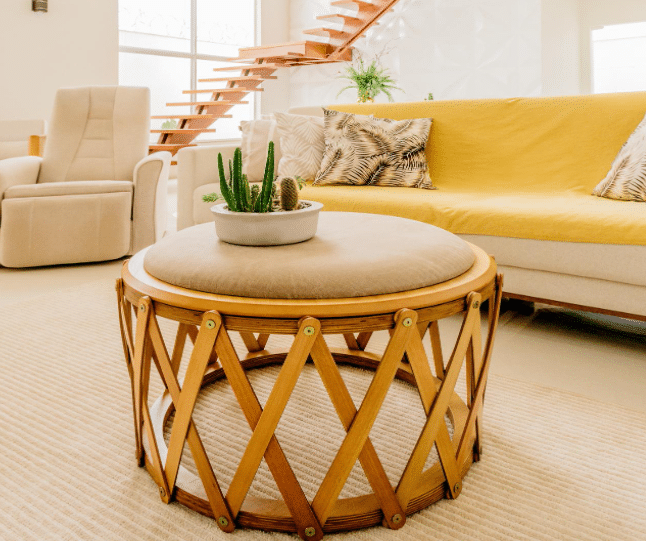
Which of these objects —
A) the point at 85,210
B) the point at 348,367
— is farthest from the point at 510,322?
the point at 85,210

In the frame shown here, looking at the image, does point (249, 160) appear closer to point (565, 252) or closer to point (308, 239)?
point (565, 252)

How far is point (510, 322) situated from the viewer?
2.26 metres

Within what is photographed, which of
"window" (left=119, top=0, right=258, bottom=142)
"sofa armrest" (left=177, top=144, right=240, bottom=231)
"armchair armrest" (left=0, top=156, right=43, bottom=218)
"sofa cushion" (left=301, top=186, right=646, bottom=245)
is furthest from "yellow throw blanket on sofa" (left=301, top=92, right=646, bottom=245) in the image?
"window" (left=119, top=0, right=258, bottom=142)

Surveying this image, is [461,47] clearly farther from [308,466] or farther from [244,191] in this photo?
[308,466]

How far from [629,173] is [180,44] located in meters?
6.15

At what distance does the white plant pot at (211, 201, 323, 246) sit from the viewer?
118 centimetres

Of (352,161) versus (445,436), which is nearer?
(445,436)

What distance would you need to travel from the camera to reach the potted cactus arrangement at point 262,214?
3.87 feet

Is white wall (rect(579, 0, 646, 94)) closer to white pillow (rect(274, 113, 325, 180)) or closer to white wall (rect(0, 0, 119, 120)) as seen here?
white pillow (rect(274, 113, 325, 180))

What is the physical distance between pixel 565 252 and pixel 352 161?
1235mm

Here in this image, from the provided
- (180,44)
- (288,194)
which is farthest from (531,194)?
(180,44)

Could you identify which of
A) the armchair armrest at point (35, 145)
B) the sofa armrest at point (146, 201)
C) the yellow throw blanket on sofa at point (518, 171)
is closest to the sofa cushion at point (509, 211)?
the yellow throw blanket on sofa at point (518, 171)

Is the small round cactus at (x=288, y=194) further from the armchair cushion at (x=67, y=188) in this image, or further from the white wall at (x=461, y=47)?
the white wall at (x=461, y=47)

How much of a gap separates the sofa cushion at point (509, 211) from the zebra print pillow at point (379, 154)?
0.35 ft
